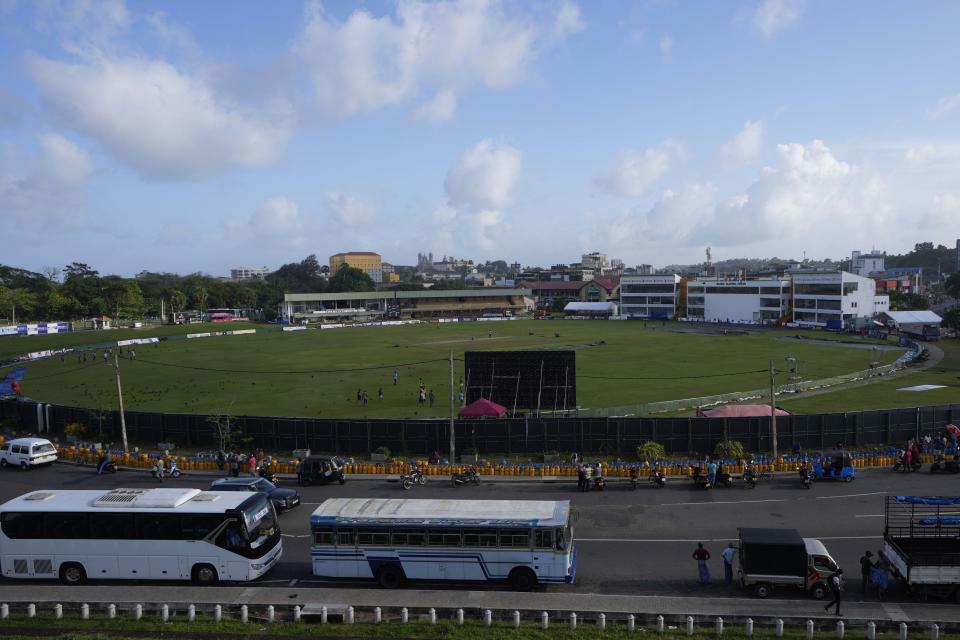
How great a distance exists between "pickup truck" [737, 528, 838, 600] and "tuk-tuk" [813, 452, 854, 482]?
11.3 m

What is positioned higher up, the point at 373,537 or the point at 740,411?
the point at 373,537

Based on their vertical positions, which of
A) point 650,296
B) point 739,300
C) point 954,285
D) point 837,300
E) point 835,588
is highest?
point 954,285

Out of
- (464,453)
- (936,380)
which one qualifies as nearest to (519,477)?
(464,453)

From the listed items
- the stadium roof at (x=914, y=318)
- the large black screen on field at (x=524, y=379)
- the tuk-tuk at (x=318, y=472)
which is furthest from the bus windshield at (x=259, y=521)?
the stadium roof at (x=914, y=318)

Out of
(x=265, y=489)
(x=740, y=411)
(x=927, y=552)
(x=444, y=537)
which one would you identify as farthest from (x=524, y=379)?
(x=927, y=552)

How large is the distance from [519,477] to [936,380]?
39949 millimetres

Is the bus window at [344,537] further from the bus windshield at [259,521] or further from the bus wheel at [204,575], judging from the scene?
the bus wheel at [204,575]

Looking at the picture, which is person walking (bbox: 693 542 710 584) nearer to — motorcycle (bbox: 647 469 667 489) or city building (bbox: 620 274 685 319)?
motorcycle (bbox: 647 469 667 489)

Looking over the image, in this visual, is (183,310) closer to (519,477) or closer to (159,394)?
(159,394)

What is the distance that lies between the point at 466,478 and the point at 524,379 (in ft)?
41.9

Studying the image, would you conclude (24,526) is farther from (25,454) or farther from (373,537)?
(25,454)

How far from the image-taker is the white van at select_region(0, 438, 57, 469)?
28516 mm

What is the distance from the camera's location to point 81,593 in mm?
15766

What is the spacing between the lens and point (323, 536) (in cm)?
1592
